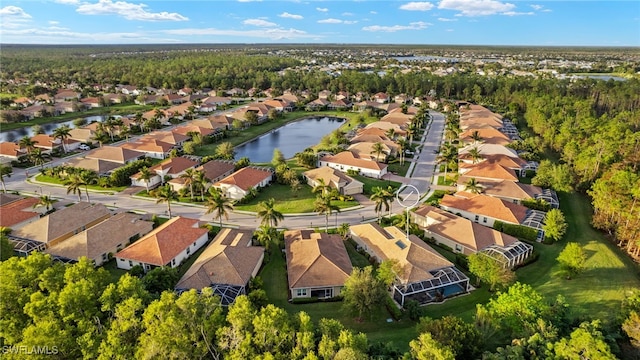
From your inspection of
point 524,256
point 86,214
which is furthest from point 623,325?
point 86,214

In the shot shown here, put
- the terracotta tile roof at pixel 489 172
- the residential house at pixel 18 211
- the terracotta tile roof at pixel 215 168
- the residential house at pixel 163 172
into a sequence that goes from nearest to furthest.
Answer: the residential house at pixel 18 211
the terracotta tile roof at pixel 489 172
the residential house at pixel 163 172
the terracotta tile roof at pixel 215 168

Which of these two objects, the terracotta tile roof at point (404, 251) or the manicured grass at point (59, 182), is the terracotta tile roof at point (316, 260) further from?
the manicured grass at point (59, 182)

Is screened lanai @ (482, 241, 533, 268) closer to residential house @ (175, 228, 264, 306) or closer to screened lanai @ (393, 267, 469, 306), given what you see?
screened lanai @ (393, 267, 469, 306)

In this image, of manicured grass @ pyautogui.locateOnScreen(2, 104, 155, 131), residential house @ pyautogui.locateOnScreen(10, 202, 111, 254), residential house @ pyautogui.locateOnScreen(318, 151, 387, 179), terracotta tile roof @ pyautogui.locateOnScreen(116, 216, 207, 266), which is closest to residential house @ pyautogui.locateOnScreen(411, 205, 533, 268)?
residential house @ pyautogui.locateOnScreen(318, 151, 387, 179)

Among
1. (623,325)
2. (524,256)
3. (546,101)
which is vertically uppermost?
(546,101)

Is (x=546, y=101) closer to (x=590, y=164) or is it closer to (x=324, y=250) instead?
(x=590, y=164)

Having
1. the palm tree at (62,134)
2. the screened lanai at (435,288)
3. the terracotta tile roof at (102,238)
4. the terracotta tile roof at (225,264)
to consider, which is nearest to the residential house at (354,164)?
the terracotta tile roof at (225,264)

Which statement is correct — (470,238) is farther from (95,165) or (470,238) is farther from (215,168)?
(95,165)
